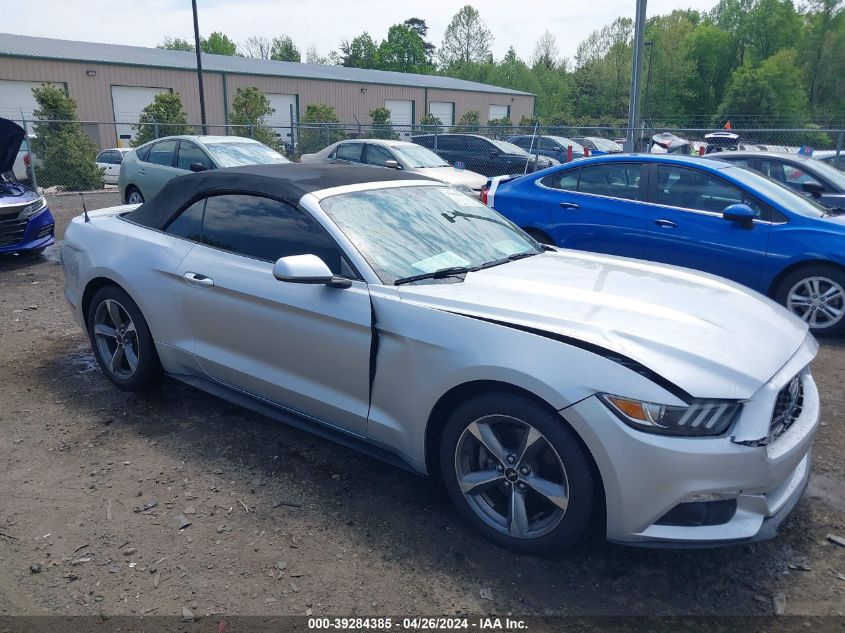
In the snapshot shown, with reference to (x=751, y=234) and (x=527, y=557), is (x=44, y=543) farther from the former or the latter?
(x=751, y=234)

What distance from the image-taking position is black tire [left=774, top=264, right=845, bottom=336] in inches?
232

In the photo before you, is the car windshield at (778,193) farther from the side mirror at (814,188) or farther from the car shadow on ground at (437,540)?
the car shadow on ground at (437,540)

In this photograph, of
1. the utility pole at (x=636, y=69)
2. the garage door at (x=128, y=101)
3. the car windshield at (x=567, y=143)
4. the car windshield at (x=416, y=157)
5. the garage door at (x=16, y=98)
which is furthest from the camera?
the garage door at (x=128, y=101)

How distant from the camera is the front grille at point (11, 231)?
846 cm

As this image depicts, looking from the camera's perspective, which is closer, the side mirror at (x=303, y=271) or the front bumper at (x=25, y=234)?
the side mirror at (x=303, y=271)

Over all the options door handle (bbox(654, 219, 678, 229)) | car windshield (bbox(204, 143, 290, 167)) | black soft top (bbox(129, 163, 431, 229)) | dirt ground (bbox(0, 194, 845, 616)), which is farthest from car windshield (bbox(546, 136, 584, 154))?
dirt ground (bbox(0, 194, 845, 616))

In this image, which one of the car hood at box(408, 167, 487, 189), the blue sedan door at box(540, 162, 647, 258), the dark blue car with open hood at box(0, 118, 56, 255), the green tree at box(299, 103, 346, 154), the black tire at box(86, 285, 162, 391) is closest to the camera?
the black tire at box(86, 285, 162, 391)

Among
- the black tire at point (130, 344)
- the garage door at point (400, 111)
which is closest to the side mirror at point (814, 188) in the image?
the black tire at point (130, 344)

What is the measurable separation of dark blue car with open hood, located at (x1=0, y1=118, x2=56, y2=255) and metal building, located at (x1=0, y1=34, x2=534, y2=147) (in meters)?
15.8

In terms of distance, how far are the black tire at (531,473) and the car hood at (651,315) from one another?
33 cm

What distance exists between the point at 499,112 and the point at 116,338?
51.0 m

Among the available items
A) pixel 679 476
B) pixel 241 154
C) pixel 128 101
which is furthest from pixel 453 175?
pixel 128 101

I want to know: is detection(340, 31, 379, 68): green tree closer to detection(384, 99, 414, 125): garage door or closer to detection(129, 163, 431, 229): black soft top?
detection(384, 99, 414, 125): garage door

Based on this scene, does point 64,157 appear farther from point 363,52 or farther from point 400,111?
point 363,52
